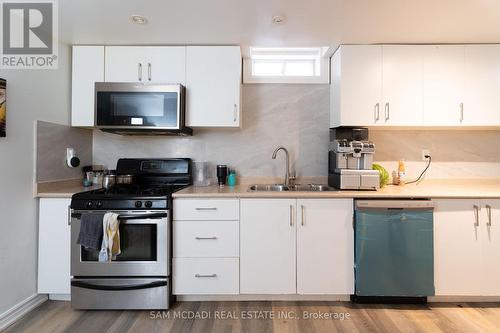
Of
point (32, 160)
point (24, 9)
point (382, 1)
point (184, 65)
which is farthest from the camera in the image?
point (184, 65)

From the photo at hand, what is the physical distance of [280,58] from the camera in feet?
8.98

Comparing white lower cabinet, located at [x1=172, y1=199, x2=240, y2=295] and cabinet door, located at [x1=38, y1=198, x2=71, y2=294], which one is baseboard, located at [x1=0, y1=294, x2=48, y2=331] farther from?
white lower cabinet, located at [x1=172, y1=199, x2=240, y2=295]

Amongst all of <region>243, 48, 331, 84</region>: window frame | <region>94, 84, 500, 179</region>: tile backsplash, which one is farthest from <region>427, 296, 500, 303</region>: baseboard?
<region>243, 48, 331, 84</region>: window frame

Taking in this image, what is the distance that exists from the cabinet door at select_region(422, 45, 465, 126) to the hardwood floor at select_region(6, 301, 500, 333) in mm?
1520

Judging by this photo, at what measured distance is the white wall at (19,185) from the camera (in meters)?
1.85

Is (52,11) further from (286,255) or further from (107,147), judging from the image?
(286,255)

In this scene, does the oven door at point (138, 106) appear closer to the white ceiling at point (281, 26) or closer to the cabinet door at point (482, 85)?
the white ceiling at point (281, 26)

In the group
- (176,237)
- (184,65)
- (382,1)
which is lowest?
(176,237)

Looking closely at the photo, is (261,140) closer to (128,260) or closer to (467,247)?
(128,260)

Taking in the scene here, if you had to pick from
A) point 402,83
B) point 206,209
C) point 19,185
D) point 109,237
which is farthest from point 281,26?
point 19,185

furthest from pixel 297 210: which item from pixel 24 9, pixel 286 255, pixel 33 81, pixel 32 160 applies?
pixel 24 9

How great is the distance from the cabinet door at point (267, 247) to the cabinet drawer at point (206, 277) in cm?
8

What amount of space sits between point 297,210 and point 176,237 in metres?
0.96

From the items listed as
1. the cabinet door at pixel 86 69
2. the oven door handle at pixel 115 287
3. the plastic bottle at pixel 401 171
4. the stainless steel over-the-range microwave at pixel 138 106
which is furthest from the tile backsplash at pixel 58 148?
the plastic bottle at pixel 401 171
